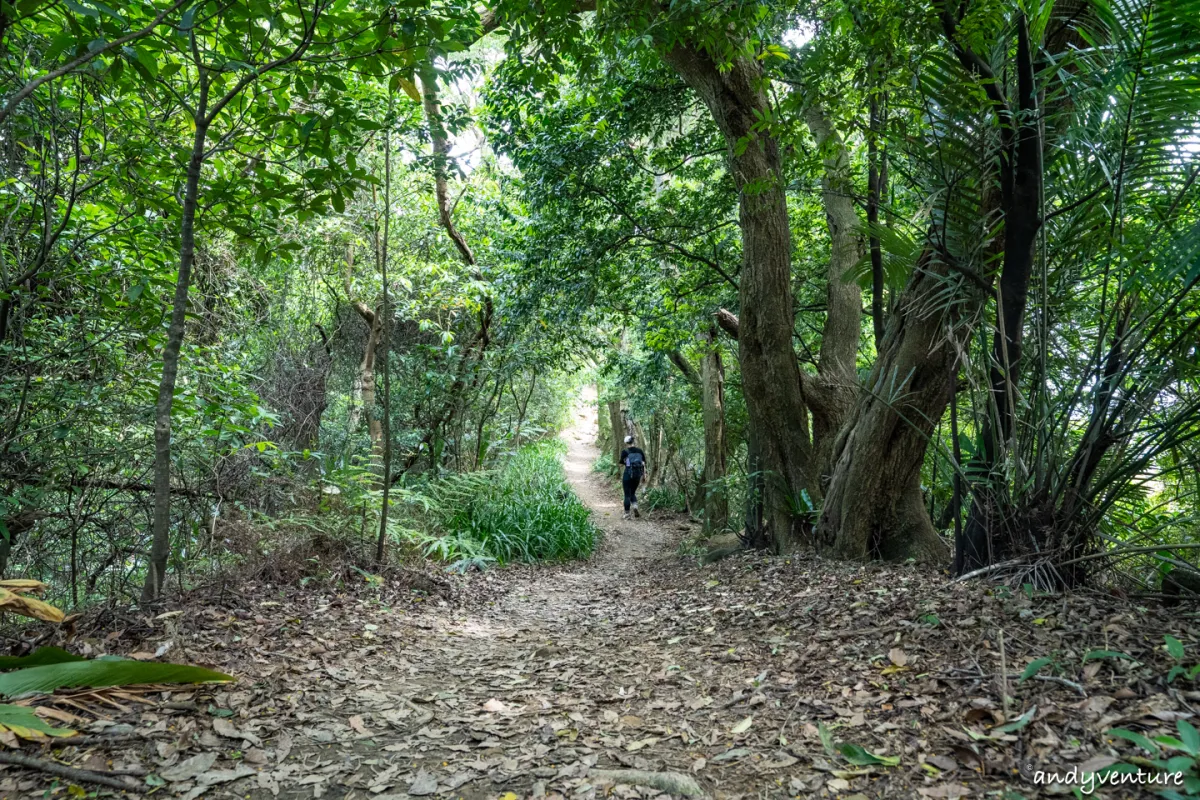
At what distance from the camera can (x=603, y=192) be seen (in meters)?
7.12

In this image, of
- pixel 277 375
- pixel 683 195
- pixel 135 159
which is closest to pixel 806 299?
pixel 683 195

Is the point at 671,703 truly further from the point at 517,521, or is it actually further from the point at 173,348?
the point at 517,521

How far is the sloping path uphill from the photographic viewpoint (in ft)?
6.89

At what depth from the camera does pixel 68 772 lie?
199 cm

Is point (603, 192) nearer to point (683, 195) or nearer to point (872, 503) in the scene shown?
point (683, 195)

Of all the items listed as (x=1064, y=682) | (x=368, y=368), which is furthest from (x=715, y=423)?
(x=1064, y=682)

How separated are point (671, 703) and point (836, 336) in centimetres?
488

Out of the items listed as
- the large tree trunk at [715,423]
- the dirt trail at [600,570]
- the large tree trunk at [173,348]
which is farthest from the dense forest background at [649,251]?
the large tree trunk at [715,423]

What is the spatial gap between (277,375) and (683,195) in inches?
233

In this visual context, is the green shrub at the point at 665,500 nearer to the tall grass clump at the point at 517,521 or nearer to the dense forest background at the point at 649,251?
the tall grass clump at the point at 517,521

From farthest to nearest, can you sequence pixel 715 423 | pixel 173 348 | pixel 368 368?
pixel 715 423
pixel 368 368
pixel 173 348

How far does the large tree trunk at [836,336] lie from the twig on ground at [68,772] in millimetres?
5383

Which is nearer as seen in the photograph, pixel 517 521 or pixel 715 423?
pixel 517 521

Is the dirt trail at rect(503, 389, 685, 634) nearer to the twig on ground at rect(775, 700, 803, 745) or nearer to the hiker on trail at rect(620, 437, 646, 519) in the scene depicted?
the hiker on trail at rect(620, 437, 646, 519)
